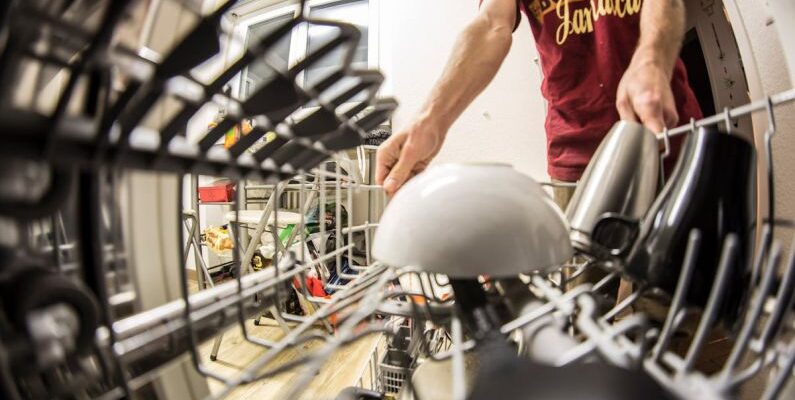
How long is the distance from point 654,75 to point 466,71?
0.76 ft

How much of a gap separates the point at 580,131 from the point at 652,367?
2.00 feet

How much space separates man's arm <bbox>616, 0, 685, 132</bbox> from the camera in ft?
1.04

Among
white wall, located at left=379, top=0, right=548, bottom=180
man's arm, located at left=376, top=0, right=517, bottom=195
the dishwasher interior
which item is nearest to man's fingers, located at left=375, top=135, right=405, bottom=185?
man's arm, located at left=376, top=0, right=517, bottom=195

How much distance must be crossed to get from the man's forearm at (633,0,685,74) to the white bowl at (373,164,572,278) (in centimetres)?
32

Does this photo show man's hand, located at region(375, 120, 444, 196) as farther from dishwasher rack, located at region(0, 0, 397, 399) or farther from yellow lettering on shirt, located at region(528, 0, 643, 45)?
yellow lettering on shirt, located at region(528, 0, 643, 45)

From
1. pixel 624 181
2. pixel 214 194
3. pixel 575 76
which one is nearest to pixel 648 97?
pixel 624 181

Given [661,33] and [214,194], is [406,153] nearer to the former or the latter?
[661,33]

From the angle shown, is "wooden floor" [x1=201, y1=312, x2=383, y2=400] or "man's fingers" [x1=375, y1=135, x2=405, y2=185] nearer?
"man's fingers" [x1=375, y1=135, x2=405, y2=185]

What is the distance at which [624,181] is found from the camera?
26 centimetres

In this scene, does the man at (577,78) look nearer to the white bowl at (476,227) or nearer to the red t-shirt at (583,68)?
the red t-shirt at (583,68)

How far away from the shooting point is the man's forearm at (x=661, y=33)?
1.23 ft

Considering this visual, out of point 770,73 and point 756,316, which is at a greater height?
point 770,73

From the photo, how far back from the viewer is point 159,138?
0.13m

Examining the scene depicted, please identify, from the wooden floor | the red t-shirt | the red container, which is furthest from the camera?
the red container
